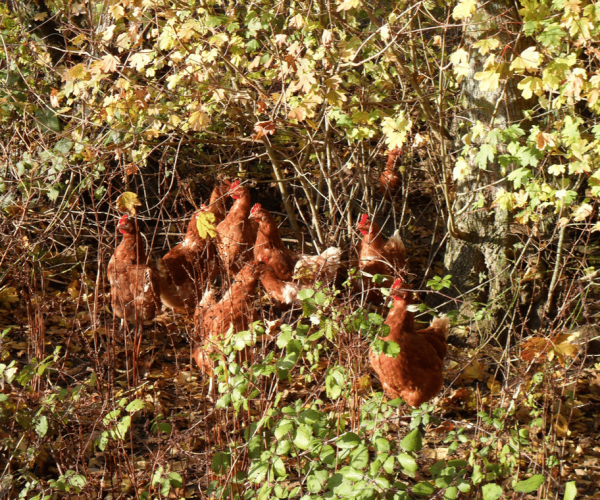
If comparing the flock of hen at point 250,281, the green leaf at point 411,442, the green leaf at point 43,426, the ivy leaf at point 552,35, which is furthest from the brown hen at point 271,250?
the green leaf at point 411,442

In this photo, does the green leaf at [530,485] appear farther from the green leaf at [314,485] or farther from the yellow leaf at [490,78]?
the yellow leaf at [490,78]

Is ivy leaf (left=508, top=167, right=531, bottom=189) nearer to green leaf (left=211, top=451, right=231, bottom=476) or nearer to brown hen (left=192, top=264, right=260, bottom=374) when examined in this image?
brown hen (left=192, top=264, right=260, bottom=374)

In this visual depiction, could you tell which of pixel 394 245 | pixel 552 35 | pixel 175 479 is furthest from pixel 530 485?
pixel 394 245

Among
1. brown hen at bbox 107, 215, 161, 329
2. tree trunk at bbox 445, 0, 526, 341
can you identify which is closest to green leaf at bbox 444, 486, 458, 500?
tree trunk at bbox 445, 0, 526, 341

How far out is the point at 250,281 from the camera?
4223 millimetres

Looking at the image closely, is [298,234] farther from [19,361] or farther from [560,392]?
[560,392]

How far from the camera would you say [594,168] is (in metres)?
3.86

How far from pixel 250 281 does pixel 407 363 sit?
1234 mm

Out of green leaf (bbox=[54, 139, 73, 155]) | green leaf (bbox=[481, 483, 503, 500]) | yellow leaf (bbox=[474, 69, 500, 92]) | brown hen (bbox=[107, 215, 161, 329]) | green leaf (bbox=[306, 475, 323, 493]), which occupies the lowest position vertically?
brown hen (bbox=[107, 215, 161, 329])

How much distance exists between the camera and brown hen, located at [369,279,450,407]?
364 centimetres

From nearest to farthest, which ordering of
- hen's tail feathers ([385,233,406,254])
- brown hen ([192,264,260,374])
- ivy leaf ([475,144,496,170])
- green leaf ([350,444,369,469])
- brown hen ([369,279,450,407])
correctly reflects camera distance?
green leaf ([350,444,369,469]), ivy leaf ([475,144,496,170]), brown hen ([369,279,450,407]), brown hen ([192,264,260,374]), hen's tail feathers ([385,233,406,254])

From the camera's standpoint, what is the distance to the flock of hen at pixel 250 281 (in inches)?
146

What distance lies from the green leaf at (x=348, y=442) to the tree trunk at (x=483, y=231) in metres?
2.72

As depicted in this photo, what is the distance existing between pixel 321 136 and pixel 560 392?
3.15 metres
